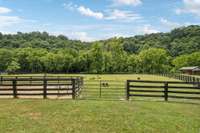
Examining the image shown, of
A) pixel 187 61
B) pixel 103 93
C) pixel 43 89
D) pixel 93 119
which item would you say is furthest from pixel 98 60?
pixel 93 119

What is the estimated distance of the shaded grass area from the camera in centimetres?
862

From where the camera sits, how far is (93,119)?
9766 mm

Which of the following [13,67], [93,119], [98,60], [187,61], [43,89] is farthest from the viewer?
[187,61]

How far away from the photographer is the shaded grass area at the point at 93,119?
28.3 ft

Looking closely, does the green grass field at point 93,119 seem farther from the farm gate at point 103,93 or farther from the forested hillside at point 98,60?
the forested hillside at point 98,60

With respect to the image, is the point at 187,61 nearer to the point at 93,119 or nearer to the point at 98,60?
the point at 98,60

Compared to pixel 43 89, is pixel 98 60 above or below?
above

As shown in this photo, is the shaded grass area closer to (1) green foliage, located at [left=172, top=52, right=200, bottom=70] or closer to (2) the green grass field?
(2) the green grass field

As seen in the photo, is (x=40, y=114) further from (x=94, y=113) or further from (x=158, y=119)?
(x=158, y=119)

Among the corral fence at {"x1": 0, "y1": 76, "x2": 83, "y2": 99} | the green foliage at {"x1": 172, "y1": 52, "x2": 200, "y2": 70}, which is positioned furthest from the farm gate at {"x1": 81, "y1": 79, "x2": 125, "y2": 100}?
the green foliage at {"x1": 172, "y1": 52, "x2": 200, "y2": 70}

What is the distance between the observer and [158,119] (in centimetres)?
1000

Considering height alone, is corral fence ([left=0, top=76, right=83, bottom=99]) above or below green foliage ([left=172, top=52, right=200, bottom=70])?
below

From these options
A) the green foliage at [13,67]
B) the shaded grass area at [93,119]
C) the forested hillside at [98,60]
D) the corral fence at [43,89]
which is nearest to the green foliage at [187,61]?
the forested hillside at [98,60]

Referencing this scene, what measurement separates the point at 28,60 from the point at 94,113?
98341 mm
